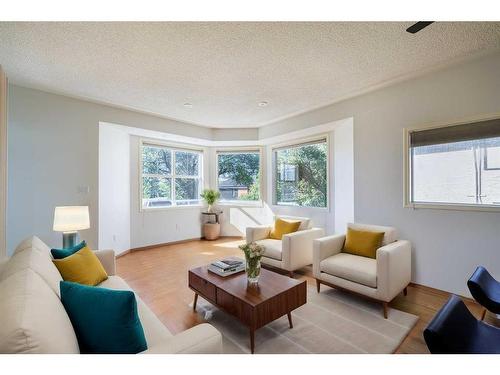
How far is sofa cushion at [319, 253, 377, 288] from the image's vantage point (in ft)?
7.54

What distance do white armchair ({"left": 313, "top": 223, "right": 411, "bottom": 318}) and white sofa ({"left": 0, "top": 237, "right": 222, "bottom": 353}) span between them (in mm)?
1791

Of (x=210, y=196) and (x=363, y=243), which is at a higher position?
(x=210, y=196)

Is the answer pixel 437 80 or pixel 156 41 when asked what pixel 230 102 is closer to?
pixel 156 41

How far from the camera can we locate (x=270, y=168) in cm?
536

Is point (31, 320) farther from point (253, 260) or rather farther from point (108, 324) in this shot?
point (253, 260)

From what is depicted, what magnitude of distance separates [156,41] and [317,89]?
6.97ft

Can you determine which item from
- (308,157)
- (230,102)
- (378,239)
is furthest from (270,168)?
(378,239)

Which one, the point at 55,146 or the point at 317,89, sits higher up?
the point at 317,89

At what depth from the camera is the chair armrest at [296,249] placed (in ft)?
10.2

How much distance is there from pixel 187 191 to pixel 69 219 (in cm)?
284

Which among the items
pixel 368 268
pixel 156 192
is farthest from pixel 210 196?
pixel 368 268

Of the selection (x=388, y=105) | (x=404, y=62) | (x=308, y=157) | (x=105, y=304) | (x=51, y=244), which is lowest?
(x=51, y=244)

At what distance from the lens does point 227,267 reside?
238cm

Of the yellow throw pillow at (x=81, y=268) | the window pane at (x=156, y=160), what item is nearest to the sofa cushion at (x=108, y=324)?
the yellow throw pillow at (x=81, y=268)
